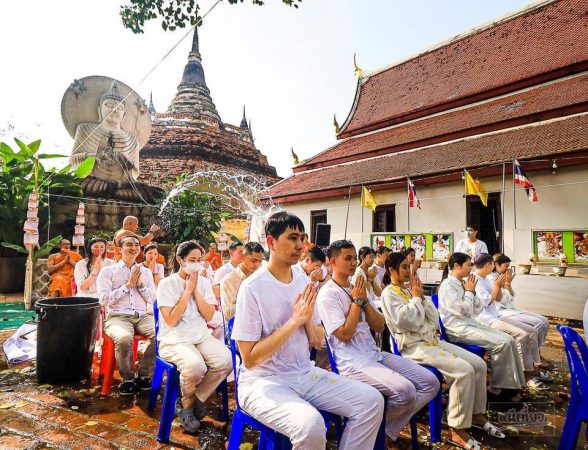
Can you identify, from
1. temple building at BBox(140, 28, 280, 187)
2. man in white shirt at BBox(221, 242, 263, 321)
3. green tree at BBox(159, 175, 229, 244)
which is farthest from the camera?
temple building at BBox(140, 28, 280, 187)

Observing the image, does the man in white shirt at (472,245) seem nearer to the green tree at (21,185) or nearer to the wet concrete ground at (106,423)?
the wet concrete ground at (106,423)

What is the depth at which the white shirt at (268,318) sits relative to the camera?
205cm

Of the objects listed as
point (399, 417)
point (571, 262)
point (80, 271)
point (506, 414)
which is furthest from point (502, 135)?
point (80, 271)

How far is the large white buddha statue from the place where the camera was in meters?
12.8

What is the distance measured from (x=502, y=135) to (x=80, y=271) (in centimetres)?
1091

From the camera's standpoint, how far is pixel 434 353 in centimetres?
313

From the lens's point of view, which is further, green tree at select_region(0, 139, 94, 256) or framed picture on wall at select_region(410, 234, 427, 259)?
framed picture on wall at select_region(410, 234, 427, 259)

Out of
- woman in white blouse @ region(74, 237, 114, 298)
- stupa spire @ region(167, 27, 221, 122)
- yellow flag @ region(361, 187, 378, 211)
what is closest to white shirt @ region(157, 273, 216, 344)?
woman in white blouse @ region(74, 237, 114, 298)

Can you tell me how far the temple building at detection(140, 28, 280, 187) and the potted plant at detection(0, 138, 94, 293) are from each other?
34.4 ft

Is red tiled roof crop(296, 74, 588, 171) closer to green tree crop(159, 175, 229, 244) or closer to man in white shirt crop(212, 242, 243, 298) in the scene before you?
green tree crop(159, 175, 229, 244)

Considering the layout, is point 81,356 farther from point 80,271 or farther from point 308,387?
point 308,387

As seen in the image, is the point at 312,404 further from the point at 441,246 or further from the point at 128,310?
the point at 441,246

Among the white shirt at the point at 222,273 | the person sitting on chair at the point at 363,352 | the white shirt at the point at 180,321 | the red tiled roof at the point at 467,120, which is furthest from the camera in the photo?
the red tiled roof at the point at 467,120

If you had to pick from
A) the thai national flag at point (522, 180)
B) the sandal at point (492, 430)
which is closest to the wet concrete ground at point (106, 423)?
the sandal at point (492, 430)
